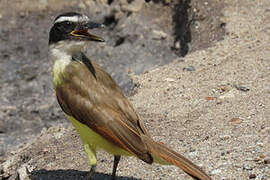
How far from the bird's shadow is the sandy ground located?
0.04 feet

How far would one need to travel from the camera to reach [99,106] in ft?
16.5

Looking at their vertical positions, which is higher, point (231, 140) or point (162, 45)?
point (231, 140)

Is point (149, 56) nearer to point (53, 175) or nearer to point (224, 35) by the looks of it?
point (224, 35)

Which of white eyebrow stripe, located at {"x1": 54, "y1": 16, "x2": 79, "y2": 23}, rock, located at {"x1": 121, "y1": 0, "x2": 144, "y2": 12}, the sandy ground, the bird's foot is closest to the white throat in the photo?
white eyebrow stripe, located at {"x1": 54, "y1": 16, "x2": 79, "y2": 23}

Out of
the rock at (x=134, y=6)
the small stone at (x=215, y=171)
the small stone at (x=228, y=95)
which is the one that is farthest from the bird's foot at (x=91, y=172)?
the rock at (x=134, y=6)

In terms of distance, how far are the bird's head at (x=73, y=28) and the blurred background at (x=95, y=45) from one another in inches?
146

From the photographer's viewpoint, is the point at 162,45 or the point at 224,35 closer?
the point at 224,35

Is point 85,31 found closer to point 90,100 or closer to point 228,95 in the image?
point 90,100

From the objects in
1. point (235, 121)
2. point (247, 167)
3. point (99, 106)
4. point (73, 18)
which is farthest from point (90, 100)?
point (235, 121)

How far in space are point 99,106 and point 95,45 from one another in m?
5.88

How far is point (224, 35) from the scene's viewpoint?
8.81 meters

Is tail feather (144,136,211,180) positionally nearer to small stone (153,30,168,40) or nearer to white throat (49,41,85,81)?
white throat (49,41,85,81)

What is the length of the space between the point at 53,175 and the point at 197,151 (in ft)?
5.39

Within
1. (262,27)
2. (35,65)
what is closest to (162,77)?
(262,27)
